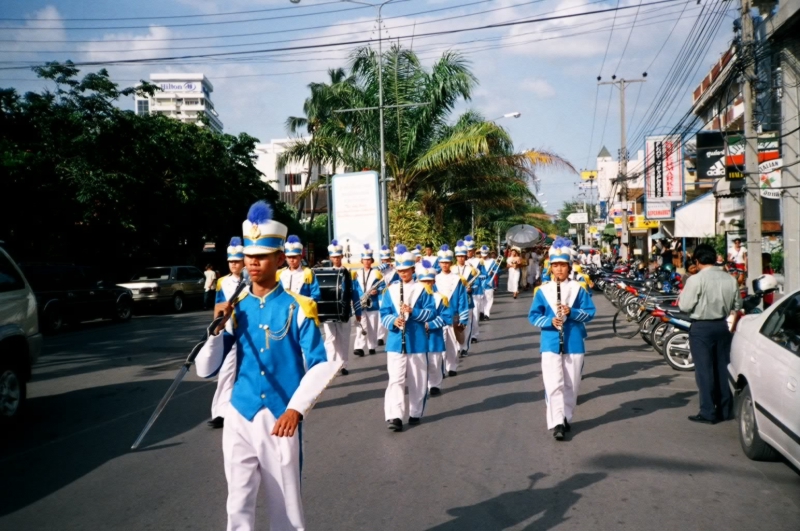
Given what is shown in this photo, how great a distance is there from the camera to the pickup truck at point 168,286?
75.8 feet

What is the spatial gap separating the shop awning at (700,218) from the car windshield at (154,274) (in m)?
18.4

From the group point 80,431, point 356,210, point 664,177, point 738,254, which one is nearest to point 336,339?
point 80,431

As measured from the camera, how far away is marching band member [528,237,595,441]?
6906mm

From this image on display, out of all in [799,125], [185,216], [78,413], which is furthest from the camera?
[185,216]

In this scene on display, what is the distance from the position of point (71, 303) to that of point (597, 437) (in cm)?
1521

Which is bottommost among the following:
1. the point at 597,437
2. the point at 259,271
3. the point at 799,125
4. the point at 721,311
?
the point at 597,437

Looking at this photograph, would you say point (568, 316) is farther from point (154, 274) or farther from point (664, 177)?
point (664, 177)

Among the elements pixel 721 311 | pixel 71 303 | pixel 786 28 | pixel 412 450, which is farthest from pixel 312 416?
pixel 71 303

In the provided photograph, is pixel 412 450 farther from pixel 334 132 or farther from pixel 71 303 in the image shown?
pixel 334 132

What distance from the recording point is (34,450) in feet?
22.6

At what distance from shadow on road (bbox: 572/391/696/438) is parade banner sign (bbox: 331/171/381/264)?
37.4ft

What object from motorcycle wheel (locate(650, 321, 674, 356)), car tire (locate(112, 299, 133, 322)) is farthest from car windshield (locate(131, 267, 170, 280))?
motorcycle wheel (locate(650, 321, 674, 356))

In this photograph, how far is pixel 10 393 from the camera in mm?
7793

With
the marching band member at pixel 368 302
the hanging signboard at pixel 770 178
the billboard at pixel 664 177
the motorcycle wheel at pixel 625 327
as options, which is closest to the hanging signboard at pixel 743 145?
the hanging signboard at pixel 770 178
